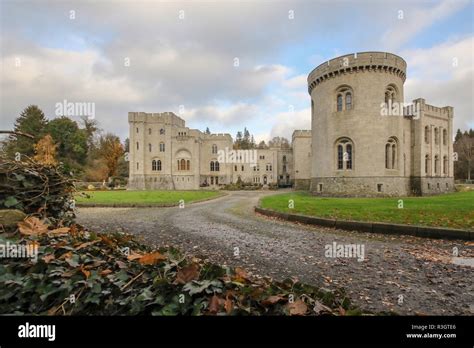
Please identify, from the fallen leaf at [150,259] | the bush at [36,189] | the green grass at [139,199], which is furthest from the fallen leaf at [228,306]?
the green grass at [139,199]

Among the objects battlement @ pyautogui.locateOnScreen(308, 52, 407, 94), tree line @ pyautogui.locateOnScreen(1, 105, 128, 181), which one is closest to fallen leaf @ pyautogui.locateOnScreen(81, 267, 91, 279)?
battlement @ pyautogui.locateOnScreen(308, 52, 407, 94)

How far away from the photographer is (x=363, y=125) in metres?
23.7

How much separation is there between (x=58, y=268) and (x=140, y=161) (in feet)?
164

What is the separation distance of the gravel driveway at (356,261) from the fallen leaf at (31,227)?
2459 mm

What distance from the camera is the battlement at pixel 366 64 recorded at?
75.9ft

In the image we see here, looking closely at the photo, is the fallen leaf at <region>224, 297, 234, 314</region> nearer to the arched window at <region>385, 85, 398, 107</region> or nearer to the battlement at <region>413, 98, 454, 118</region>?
the arched window at <region>385, 85, 398, 107</region>

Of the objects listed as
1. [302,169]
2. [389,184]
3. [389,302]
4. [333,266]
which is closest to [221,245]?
[333,266]

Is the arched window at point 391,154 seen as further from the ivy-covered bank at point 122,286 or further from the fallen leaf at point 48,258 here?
the fallen leaf at point 48,258

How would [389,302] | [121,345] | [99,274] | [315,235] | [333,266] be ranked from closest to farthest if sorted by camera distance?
1. [121,345]
2. [99,274]
3. [389,302]
4. [333,266]
5. [315,235]

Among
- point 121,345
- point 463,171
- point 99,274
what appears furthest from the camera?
point 463,171

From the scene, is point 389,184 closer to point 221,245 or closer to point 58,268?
point 221,245

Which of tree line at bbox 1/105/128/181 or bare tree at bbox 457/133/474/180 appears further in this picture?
bare tree at bbox 457/133/474/180

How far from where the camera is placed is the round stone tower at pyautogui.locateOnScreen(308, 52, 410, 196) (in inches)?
925

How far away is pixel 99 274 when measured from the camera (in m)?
2.23
